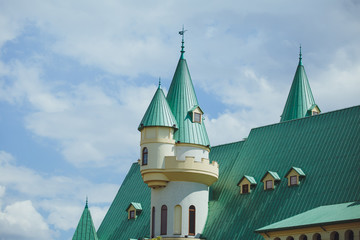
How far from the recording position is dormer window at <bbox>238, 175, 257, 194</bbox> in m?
53.1

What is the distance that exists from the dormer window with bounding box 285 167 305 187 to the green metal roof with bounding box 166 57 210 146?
26.3ft

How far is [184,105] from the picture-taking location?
185 ft

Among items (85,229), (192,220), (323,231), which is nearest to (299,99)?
(192,220)

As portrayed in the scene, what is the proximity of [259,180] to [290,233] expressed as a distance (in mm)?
10252

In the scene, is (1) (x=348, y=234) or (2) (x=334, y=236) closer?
(1) (x=348, y=234)

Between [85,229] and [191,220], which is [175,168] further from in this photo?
[85,229]

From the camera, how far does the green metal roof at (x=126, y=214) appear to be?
60188 millimetres

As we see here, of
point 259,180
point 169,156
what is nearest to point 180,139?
point 169,156

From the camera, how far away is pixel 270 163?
5375 centimetres

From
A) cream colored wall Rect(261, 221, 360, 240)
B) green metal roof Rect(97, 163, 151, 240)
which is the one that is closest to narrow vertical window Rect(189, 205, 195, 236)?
green metal roof Rect(97, 163, 151, 240)

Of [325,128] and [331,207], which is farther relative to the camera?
[325,128]

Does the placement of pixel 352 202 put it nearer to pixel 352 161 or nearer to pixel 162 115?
pixel 352 161

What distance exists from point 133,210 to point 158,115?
37.7 feet

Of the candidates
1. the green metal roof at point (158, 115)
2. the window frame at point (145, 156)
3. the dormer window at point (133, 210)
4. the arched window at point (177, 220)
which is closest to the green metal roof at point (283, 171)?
the dormer window at point (133, 210)
